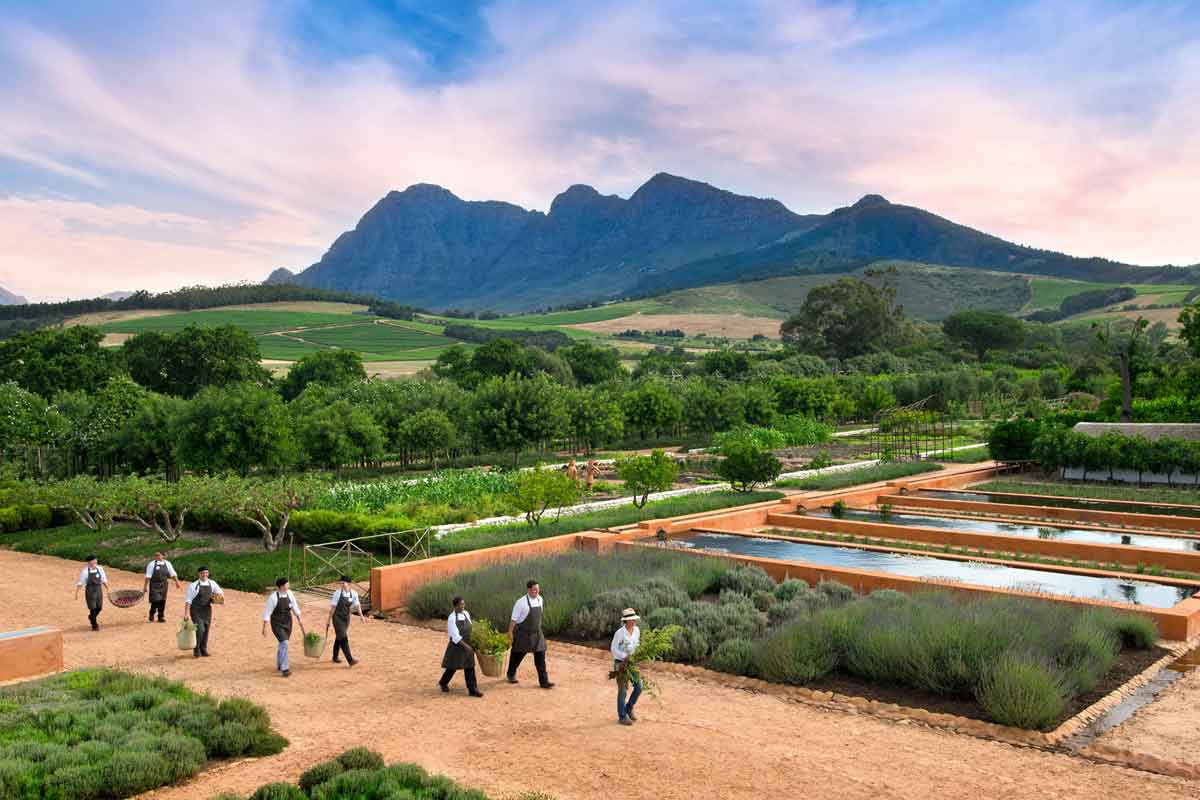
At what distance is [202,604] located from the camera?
12.3 meters

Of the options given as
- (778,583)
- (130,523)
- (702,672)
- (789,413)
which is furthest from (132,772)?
(789,413)

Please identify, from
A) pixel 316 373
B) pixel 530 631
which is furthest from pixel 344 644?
pixel 316 373

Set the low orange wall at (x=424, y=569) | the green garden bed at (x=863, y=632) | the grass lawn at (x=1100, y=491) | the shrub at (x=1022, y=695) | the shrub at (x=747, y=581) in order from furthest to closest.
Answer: the grass lawn at (x=1100, y=491) < the low orange wall at (x=424, y=569) < the shrub at (x=747, y=581) < the green garden bed at (x=863, y=632) < the shrub at (x=1022, y=695)

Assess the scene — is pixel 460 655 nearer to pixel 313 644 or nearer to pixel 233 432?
pixel 313 644

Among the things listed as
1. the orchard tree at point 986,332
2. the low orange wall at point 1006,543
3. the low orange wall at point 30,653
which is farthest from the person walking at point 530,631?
the orchard tree at point 986,332

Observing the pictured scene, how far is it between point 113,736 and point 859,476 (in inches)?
953

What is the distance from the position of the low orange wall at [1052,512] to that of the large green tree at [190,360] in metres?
47.7

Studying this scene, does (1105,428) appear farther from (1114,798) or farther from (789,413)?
(1114,798)

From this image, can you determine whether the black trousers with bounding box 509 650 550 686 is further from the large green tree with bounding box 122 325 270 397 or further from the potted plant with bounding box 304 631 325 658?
the large green tree with bounding box 122 325 270 397

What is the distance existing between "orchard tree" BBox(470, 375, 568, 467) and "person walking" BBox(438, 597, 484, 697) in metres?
25.5

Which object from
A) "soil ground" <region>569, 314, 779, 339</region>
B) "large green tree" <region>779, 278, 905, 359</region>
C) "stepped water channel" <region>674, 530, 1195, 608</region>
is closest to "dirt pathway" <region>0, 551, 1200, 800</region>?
"stepped water channel" <region>674, 530, 1195, 608</region>

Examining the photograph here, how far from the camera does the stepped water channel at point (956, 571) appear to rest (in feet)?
45.1

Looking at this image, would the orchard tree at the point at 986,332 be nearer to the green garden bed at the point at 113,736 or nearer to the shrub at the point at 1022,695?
the shrub at the point at 1022,695

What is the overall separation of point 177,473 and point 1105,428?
34.5m
